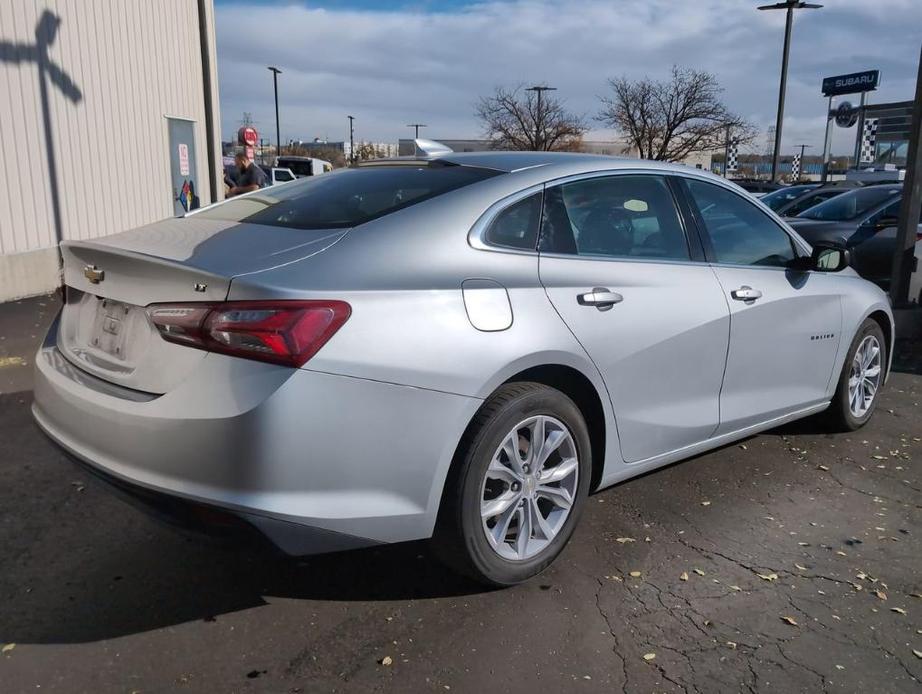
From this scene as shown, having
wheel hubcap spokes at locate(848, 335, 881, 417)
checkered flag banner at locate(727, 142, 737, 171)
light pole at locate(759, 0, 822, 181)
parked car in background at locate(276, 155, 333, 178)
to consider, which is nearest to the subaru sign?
checkered flag banner at locate(727, 142, 737, 171)

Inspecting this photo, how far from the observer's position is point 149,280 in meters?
2.68

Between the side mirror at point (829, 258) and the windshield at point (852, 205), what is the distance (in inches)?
277

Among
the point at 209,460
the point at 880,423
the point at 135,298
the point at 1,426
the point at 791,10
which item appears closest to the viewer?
the point at 209,460

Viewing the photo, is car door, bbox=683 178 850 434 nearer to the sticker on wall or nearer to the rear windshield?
the rear windshield

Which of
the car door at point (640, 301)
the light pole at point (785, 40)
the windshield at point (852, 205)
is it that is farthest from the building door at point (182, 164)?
the light pole at point (785, 40)

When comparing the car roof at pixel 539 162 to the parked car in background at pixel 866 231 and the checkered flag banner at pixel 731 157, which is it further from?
the checkered flag banner at pixel 731 157

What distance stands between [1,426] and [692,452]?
410cm

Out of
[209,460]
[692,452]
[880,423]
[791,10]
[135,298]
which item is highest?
[791,10]

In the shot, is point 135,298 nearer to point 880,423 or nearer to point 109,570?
point 109,570

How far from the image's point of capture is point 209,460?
7.98ft

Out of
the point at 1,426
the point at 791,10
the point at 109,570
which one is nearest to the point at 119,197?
the point at 1,426

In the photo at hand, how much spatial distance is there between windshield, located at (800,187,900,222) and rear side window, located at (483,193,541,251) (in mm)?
9133

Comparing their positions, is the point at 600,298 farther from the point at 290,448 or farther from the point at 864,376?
the point at 864,376

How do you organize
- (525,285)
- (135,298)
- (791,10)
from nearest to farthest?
(135,298) → (525,285) → (791,10)
